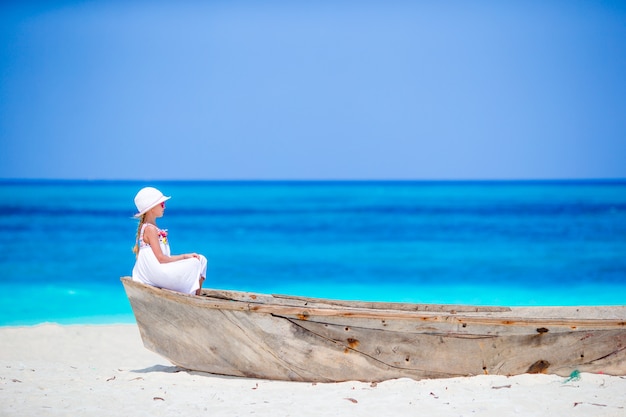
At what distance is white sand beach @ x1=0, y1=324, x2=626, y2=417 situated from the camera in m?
4.82

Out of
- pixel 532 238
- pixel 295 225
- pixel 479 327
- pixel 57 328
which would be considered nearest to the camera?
pixel 479 327

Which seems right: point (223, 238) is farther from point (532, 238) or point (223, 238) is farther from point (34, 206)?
point (34, 206)

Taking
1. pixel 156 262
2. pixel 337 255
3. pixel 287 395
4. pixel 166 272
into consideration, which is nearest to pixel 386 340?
pixel 287 395

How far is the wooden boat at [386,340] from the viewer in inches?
213

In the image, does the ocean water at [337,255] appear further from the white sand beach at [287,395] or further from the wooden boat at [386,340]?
the wooden boat at [386,340]

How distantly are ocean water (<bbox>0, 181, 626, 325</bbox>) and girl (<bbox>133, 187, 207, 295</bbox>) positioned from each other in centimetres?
568

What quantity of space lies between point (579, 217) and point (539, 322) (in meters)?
33.2

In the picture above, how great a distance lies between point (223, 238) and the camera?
28234 millimetres

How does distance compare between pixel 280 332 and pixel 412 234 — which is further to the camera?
pixel 412 234

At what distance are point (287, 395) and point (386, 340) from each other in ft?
2.64

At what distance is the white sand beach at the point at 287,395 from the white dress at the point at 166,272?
2.35 feet

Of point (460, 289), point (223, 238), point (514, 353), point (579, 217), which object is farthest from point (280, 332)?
point (579, 217)

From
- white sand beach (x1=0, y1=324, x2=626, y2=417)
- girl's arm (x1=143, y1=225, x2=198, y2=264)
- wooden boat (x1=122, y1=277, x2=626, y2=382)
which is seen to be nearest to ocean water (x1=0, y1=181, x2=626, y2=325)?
white sand beach (x1=0, y1=324, x2=626, y2=417)

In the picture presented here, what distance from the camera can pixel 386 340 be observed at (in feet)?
17.9
